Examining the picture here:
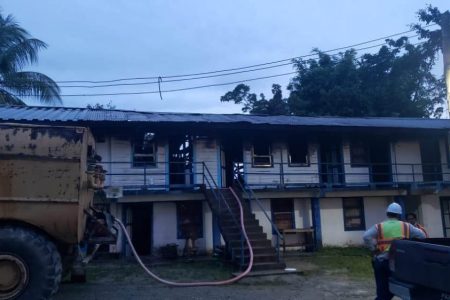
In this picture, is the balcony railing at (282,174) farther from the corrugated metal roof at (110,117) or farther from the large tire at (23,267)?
the large tire at (23,267)

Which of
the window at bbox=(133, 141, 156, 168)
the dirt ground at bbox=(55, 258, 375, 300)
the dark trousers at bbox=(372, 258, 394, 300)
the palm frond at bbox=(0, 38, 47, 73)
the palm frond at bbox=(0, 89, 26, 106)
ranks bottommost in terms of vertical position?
the dirt ground at bbox=(55, 258, 375, 300)

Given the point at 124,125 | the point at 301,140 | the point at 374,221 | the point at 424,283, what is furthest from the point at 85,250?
the point at 374,221

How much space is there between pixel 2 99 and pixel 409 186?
1983cm

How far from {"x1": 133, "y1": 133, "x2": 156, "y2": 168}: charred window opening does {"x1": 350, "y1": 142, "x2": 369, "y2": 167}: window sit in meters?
8.76

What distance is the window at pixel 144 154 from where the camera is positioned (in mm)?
17359

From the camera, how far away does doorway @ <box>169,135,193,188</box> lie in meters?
18.2

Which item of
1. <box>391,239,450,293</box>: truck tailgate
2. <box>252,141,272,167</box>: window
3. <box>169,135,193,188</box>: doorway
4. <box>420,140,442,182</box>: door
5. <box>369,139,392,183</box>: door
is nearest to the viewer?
<box>391,239,450,293</box>: truck tailgate

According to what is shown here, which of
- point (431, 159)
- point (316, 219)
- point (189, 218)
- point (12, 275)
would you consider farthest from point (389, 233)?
point (431, 159)

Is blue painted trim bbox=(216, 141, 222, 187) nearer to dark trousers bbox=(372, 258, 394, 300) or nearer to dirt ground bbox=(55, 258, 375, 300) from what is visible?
dirt ground bbox=(55, 258, 375, 300)

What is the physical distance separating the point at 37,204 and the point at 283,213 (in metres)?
13.3

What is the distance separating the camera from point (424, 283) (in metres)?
5.30

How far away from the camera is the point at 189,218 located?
687 inches

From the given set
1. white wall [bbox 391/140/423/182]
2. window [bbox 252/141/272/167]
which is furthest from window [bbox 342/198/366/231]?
window [bbox 252/141/272/167]

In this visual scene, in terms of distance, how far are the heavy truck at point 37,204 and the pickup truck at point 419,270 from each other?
447 cm
